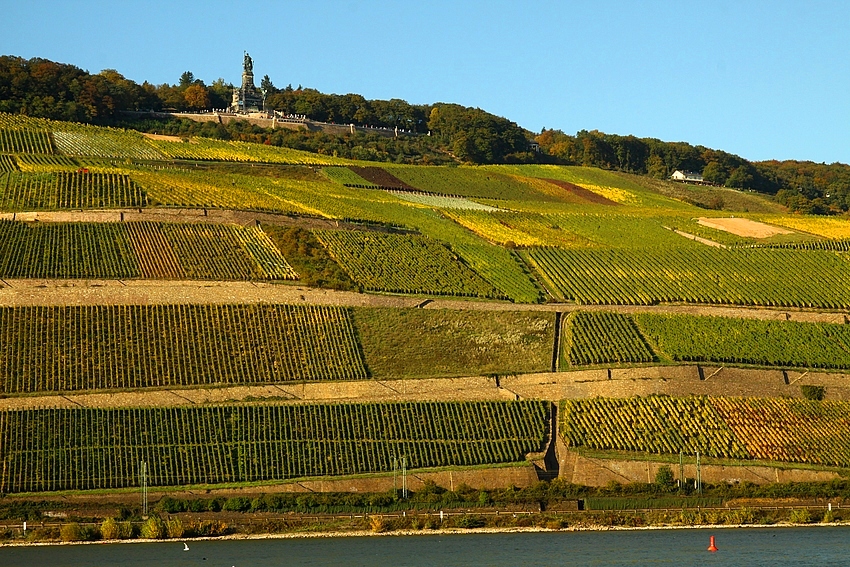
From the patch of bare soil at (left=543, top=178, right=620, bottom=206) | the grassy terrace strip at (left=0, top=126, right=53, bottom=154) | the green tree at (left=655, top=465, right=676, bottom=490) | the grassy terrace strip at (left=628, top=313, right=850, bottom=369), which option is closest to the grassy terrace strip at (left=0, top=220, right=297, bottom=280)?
the grassy terrace strip at (left=628, top=313, right=850, bottom=369)

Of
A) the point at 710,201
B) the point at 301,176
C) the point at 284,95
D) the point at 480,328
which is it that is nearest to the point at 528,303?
the point at 480,328

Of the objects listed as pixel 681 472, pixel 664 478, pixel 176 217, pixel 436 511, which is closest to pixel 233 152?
pixel 176 217

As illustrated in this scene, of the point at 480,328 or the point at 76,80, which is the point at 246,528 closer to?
the point at 480,328

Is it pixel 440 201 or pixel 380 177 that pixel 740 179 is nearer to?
pixel 380 177

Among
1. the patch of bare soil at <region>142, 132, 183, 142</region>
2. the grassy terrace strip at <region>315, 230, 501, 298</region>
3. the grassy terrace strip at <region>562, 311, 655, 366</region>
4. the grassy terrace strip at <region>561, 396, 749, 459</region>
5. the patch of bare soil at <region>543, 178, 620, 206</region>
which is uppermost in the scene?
the patch of bare soil at <region>142, 132, 183, 142</region>

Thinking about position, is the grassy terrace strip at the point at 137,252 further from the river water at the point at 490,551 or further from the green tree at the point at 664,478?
the green tree at the point at 664,478

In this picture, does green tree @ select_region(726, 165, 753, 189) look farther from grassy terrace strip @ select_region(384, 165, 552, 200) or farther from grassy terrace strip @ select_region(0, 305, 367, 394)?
grassy terrace strip @ select_region(0, 305, 367, 394)

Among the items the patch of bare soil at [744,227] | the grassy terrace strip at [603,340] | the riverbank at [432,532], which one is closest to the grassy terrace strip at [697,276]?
the grassy terrace strip at [603,340]
